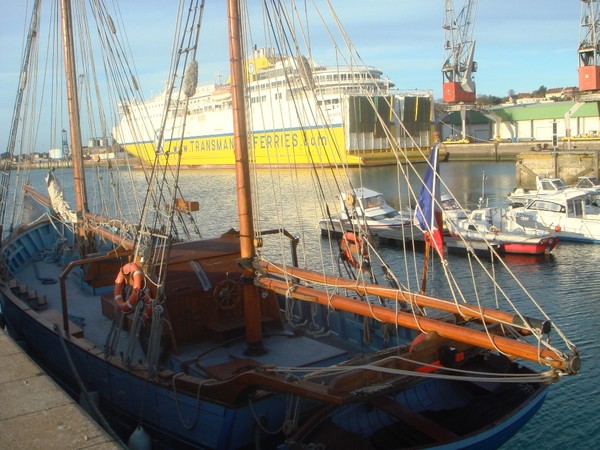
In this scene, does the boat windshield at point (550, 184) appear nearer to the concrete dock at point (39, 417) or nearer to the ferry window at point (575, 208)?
the ferry window at point (575, 208)

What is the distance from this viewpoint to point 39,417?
21.5 ft

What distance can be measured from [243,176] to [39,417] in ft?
15.6

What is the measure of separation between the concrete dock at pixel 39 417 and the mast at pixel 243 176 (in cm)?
340

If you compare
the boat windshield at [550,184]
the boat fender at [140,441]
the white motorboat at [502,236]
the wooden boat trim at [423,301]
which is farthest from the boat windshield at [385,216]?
the boat fender at [140,441]

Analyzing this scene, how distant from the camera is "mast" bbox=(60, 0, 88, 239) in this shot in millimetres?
17328

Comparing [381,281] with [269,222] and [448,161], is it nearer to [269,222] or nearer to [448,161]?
[269,222]

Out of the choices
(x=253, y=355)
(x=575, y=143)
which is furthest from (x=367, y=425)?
(x=575, y=143)

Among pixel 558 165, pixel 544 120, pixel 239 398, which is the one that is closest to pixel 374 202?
pixel 558 165

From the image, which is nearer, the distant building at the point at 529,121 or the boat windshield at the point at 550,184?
the boat windshield at the point at 550,184

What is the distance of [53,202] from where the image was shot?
750 inches

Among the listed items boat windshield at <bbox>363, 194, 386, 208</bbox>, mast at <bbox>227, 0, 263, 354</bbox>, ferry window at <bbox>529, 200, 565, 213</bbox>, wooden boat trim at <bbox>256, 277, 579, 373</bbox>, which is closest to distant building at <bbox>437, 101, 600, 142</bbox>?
boat windshield at <bbox>363, 194, 386, 208</bbox>

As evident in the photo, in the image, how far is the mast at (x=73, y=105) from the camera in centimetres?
1733

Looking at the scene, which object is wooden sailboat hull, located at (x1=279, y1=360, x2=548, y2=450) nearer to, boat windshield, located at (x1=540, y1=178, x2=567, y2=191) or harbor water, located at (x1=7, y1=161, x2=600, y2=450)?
harbor water, located at (x1=7, y1=161, x2=600, y2=450)

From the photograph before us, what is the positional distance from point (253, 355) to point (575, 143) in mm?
62267
